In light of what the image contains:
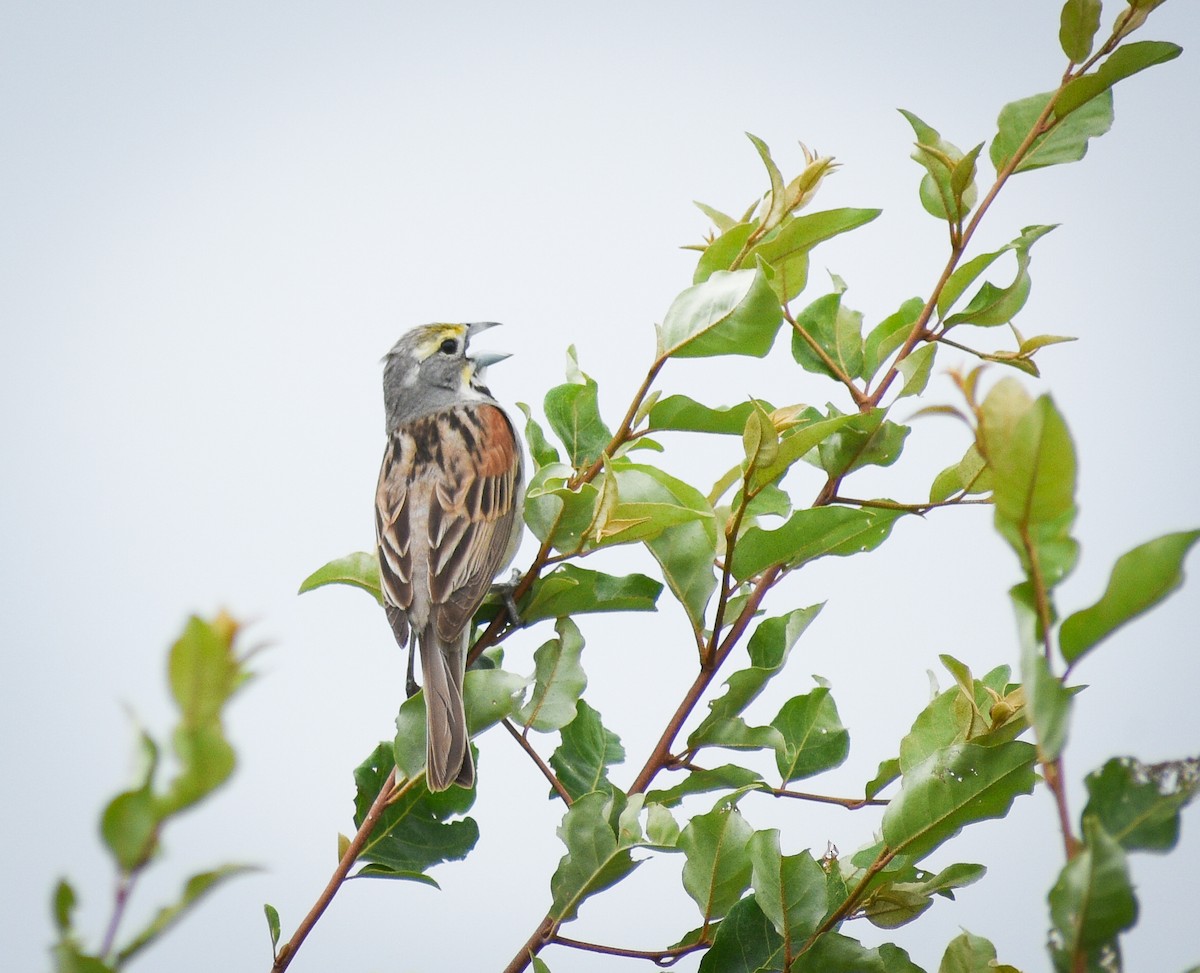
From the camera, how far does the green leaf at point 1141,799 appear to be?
94cm

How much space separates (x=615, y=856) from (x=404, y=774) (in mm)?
358

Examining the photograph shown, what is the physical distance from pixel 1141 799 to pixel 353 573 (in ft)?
5.32

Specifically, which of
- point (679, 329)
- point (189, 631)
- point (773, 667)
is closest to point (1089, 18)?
point (679, 329)

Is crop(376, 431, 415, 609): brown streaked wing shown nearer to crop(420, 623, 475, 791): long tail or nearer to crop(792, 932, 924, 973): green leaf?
crop(420, 623, 475, 791): long tail

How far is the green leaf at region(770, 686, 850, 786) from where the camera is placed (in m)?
2.08

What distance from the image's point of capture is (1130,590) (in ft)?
2.92

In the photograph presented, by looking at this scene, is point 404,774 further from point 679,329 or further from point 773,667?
point 679,329

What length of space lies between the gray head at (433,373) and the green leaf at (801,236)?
218cm

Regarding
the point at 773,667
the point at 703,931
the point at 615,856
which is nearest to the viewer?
the point at 615,856

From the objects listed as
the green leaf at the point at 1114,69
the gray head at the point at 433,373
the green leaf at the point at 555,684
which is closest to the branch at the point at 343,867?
the green leaf at the point at 555,684

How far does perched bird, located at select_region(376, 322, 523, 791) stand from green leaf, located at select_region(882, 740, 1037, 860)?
0.66 m

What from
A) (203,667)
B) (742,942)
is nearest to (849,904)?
(742,942)

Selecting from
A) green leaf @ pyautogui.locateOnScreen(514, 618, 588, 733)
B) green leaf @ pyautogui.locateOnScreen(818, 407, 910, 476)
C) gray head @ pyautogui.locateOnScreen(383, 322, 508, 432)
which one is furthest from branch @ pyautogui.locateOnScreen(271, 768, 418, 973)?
gray head @ pyautogui.locateOnScreen(383, 322, 508, 432)

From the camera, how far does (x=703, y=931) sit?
1778 mm
